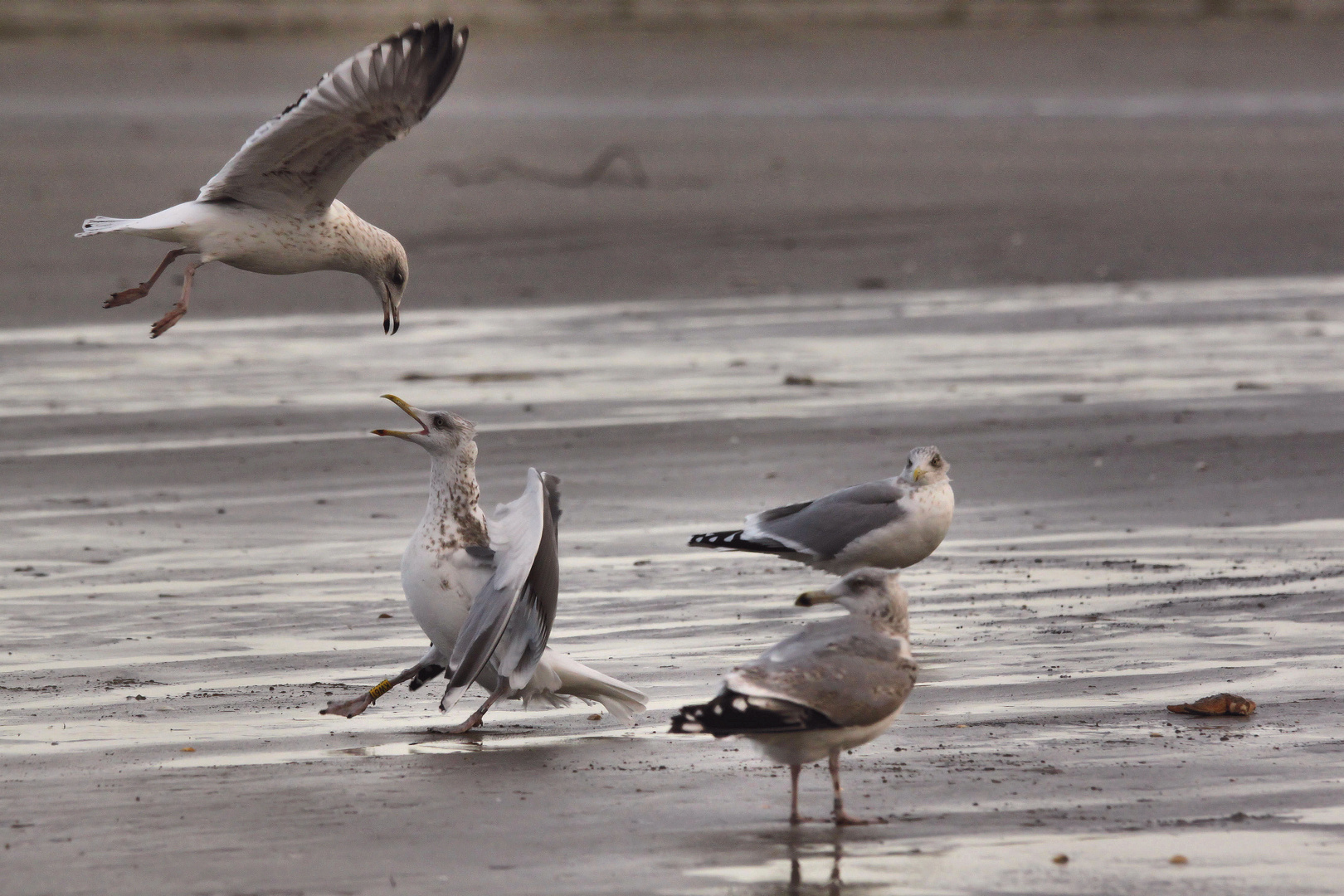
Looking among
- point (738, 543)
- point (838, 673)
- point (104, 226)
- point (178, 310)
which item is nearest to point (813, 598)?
point (838, 673)

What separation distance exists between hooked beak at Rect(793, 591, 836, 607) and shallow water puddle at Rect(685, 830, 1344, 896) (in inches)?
26.6

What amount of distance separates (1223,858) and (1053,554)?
13.1 feet

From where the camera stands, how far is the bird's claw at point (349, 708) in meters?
6.71

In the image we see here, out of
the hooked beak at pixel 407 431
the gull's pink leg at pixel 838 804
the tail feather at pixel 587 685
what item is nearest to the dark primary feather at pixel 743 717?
the gull's pink leg at pixel 838 804

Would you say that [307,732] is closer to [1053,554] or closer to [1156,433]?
[1053,554]

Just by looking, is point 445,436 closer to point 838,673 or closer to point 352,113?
point 352,113

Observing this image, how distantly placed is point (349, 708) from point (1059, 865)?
2.48 metres

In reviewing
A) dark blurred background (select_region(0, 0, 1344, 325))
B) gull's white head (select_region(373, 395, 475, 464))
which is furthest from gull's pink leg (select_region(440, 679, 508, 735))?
dark blurred background (select_region(0, 0, 1344, 325))

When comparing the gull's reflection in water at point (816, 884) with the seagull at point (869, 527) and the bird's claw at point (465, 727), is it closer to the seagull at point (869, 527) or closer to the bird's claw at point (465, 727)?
the bird's claw at point (465, 727)

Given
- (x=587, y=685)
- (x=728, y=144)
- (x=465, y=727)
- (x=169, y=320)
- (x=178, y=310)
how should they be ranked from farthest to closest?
1. (x=728, y=144)
2. (x=169, y=320)
3. (x=178, y=310)
4. (x=465, y=727)
5. (x=587, y=685)

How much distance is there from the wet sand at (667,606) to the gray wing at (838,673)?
33cm

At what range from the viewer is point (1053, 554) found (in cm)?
930

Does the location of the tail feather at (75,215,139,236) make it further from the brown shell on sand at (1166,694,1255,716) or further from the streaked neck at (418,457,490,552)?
the brown shell on sand at (1166,694,1255,716)

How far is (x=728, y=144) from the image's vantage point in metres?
29.8
